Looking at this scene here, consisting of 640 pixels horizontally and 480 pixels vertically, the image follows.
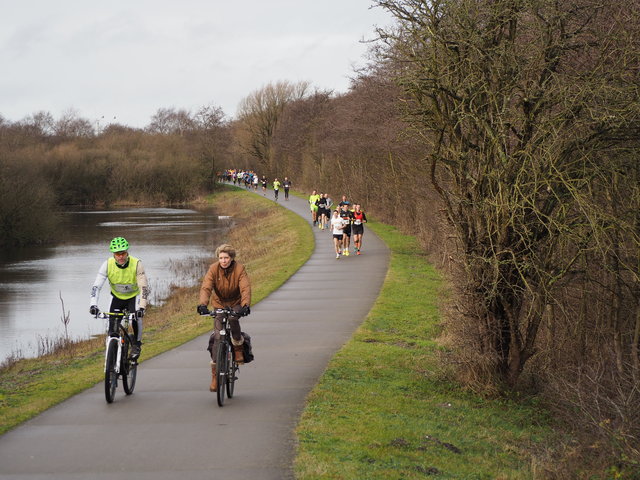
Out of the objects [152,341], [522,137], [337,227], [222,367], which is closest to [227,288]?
[222,367]

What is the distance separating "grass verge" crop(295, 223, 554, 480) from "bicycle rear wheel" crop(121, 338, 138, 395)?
2.26m

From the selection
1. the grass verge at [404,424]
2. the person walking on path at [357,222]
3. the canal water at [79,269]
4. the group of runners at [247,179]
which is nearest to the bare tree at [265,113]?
the group of runners at [247,179]

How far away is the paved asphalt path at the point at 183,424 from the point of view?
26.0 feet

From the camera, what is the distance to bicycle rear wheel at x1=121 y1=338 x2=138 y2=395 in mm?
10680

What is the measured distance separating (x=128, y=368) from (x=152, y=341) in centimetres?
730

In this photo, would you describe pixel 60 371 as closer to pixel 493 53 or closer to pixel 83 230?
pixel 493 53

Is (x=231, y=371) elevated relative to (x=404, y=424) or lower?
elevated

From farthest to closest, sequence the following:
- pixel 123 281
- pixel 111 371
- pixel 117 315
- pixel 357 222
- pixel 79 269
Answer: pixel 79 269
pixel 357 222
pixel 123 281
pixel 117 315
pixel 111 371

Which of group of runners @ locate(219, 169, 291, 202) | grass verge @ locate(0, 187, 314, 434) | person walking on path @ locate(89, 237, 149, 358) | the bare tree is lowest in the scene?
grass verge @ locate(0, 187, 314, 434)

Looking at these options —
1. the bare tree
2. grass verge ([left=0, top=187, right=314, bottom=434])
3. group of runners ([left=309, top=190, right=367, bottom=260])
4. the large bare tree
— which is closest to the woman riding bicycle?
grass verge ([left=0, top=187, right=314, bottom=434])

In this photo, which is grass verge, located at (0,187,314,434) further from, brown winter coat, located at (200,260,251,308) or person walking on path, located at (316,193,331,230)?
brown winter coat, located at (200,260,251,308)

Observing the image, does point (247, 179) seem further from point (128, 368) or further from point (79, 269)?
point (128, 368)

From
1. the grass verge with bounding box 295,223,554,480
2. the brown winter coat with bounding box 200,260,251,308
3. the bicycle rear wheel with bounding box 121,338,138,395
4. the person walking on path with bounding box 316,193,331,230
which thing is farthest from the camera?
the person walking on path with bounding box 316,193,331,230

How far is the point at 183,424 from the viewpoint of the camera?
9.48 meters
